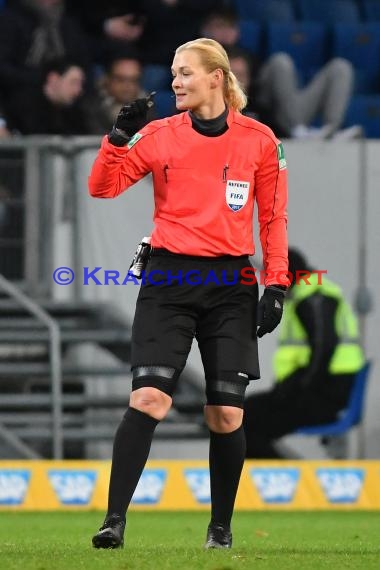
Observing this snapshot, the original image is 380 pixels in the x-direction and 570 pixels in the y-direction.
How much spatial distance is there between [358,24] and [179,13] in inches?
89.6

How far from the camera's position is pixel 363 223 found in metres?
12.5

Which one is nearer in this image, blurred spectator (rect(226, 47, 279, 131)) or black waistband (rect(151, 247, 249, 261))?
black waistband (rect(151, 247, 249, 261))

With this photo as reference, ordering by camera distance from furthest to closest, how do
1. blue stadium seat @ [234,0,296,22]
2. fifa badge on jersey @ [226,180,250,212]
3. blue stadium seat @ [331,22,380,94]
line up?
1. blue stadium seat @ [234,0,296,22]
2. blue stadium seat @ [331,22,380,94]
3. fifa badge on jersey @ [226,180,250,212]

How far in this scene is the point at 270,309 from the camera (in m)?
6.39

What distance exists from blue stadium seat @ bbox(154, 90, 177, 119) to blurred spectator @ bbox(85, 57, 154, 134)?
584 millimetres

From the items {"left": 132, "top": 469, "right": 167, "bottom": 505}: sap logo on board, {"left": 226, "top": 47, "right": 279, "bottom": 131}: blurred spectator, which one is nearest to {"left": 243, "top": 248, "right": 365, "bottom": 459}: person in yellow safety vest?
{"left": 132, "top": 469, "right": 167, "bottom": 505}: sap logo on board

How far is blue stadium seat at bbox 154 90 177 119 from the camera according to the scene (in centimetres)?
1325

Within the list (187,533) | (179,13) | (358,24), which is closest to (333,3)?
(358,24)

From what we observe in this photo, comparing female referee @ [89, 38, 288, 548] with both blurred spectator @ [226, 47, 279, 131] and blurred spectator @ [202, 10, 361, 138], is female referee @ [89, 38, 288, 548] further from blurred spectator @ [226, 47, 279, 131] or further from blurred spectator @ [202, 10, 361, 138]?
blurred spectator @ [202, 10, 361, 138]

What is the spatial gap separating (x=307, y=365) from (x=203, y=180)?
616 centimetres

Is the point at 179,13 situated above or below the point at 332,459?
above

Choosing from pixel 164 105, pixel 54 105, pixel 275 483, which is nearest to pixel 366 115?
pixel 164 105

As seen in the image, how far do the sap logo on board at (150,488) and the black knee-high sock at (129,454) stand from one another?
17.0 feet

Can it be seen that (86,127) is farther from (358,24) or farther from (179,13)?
(358,24)
